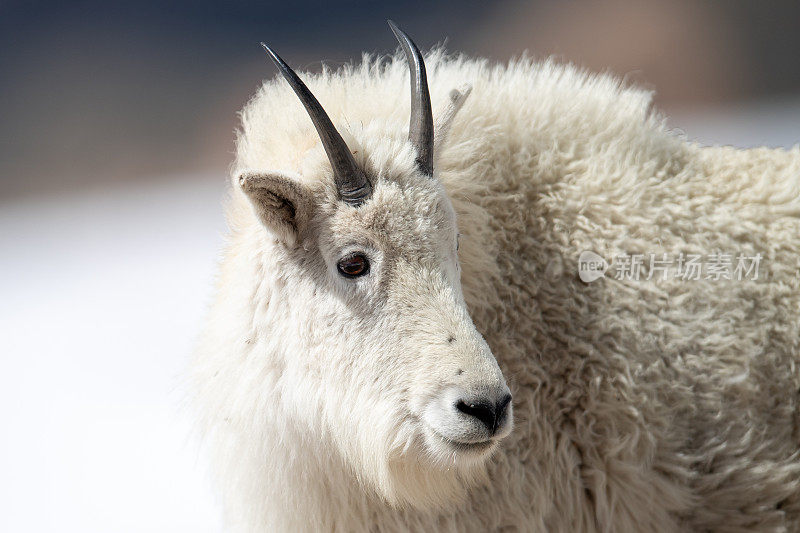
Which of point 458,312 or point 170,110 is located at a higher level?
point 170,110

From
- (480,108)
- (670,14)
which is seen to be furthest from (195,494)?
(670,14)

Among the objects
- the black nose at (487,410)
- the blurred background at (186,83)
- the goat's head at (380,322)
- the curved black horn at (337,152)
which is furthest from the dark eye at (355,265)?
the blurred background at (186,83)

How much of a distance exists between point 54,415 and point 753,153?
3.84m

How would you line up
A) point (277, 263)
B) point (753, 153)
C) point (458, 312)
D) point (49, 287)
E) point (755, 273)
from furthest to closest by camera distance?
1. point (49, 287)
2. point (753, 153)
3. point (755, 273)
4. point (277, 263)
5. point (458, 312)

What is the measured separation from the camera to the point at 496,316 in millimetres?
2672

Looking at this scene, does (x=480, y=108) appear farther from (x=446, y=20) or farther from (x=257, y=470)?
(x=446, y=20)

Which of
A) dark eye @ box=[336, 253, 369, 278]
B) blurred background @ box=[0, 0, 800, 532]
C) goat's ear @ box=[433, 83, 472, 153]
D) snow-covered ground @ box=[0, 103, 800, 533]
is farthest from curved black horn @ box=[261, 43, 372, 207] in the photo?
blurred background @ box=[0, 0, 800, 532]

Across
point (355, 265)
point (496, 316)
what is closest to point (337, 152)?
point (355, 265)

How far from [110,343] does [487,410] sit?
3891 millimetres

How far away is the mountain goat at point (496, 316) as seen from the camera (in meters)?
2.29

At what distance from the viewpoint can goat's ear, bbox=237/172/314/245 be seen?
2.24 metres

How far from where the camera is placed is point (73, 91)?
23.7ft

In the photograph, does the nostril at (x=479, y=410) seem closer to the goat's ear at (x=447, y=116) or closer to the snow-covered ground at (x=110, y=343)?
the goat's ear at (x=447, y=116)

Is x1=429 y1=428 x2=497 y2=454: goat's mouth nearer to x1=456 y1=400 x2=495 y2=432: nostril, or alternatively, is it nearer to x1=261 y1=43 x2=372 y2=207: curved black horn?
x1=456 y1=400 x2=495 y2=432: nostril
